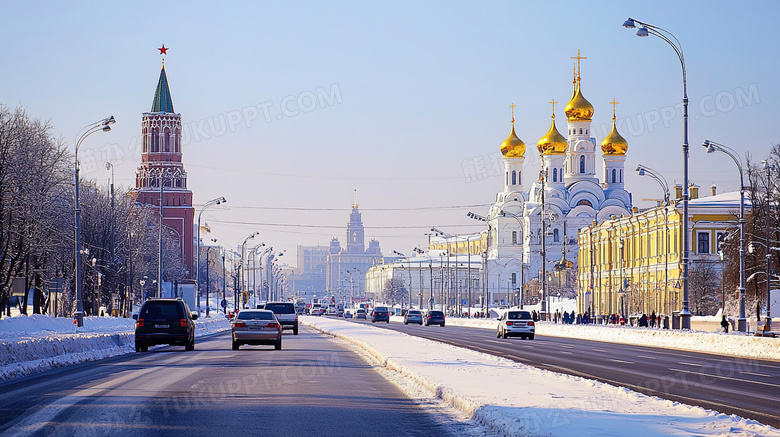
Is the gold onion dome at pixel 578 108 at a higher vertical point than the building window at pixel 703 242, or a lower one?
higher

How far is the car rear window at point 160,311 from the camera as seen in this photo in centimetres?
3409

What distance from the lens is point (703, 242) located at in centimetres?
8194

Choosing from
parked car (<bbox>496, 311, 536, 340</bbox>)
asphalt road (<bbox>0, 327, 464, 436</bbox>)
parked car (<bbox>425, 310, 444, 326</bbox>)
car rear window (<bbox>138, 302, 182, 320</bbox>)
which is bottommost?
parked car (<bbox>425, 310, 444, 326</bbox>)

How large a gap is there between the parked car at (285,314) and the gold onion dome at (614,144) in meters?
92.4

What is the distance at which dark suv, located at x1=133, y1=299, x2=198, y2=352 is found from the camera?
3409cm

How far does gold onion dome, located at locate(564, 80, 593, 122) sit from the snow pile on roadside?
81281 mm

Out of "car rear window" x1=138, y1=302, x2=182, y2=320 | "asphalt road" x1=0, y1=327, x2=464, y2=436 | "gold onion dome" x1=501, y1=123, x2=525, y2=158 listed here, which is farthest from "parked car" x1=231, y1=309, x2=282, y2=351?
"gold onion dome" x1=501, y1=123, x2=525, y2=158

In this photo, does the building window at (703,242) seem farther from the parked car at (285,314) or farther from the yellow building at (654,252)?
the parked car at (285,314)

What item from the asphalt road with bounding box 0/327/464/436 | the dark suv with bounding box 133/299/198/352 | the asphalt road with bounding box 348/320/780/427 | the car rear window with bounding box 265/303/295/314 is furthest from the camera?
the car rear window with bounding box 265/303/295/314

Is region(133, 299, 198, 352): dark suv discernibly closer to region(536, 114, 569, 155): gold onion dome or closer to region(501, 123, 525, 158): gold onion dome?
region(536, 114, 569, 155): gold onion dome

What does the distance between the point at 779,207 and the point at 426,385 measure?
48.3 m

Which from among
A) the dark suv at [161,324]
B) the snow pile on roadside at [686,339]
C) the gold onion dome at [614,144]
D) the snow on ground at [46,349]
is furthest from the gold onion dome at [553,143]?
the dark suv at [161,324]

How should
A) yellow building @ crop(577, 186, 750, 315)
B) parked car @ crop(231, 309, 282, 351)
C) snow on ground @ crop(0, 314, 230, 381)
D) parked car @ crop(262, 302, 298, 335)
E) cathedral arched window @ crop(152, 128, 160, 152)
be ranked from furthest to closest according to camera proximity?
cathedral arched window @ crop(152, 128, 160, 152), yellow building @ crop(577, 186, 750, 315), parked car @ crop(262, 302, 298, 335), parked car @ crop(231, 309, 282, 351), snow on ground @ crop(0, 314, 230, 381)

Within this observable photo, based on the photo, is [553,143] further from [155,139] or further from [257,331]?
[257,331]
